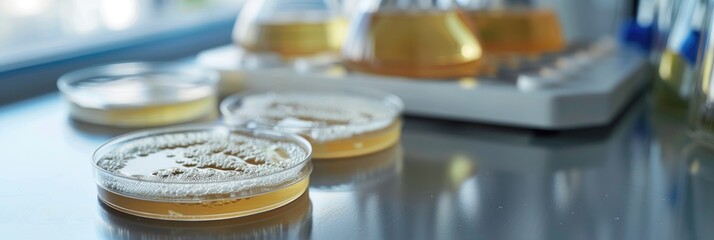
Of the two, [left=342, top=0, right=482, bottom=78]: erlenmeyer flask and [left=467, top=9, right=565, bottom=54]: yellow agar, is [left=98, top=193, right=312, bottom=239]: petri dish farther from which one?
[left=467, top=9, right=565, bottom=54]: yellow agar

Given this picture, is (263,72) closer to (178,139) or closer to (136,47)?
(178,139)

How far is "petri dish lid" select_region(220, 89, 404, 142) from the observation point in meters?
0.62

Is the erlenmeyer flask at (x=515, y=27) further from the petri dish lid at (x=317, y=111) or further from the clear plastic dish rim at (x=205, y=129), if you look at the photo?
the clear plastic dish rim at (x=205, y=129)

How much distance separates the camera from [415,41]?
762 millimetres

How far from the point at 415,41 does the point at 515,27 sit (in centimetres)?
18

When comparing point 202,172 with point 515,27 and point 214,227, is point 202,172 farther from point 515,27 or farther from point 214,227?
point 515,27

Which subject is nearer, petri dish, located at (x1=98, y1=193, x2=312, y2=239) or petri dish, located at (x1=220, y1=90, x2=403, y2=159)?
petri dish, located at (x1=98, y1=193, x2=312, y2=239)

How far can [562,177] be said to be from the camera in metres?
0.59

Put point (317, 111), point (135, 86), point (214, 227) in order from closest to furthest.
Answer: point (214, 227) < point (317, 111) < point (135, 86)

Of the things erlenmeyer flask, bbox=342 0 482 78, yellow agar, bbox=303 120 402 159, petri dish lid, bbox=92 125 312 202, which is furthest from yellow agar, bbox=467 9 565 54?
petri dish lid, bbox=92 125 312 202

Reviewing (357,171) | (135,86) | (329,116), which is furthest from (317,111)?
(135,86)

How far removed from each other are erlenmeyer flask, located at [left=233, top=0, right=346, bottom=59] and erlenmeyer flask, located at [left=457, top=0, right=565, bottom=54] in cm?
17

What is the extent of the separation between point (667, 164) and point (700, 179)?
0.14ft

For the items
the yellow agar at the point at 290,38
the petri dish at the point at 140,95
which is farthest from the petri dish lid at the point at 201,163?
the yellow agar at the point at 290,38
